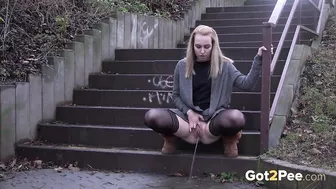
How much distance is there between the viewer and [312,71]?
5.37 m

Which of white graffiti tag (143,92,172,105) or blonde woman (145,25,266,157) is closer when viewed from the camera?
blonde woman (145,25,266,157)

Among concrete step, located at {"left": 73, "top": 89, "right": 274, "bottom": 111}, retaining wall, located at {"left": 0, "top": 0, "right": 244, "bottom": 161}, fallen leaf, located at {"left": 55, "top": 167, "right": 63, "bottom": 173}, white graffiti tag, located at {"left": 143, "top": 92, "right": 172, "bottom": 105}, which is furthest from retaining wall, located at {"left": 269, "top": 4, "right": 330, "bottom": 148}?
retaining wall, located at {"left": 0, "top": 0, "right": 244, "bottom": 161}

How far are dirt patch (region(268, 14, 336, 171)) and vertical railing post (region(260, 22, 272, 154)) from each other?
15cm

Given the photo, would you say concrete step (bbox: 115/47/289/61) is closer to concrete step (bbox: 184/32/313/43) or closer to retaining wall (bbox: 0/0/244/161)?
retaining wall (bbox: 0/0/244/161)

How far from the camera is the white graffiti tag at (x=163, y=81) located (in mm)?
5346

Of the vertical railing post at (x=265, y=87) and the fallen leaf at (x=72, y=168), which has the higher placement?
the vertical railing post at (x=265, y=87)

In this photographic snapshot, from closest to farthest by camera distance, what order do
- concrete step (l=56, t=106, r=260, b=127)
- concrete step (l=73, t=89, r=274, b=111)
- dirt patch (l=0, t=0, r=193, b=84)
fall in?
1. concrete step (l=73, t=89, r=274, b=111)
2. concrete step (l=56, t=106, r=260, b=127)
3. dirt patch (l=0, t=0, r=193, b=84)

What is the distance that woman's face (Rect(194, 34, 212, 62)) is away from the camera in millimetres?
3871

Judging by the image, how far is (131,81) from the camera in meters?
5.60

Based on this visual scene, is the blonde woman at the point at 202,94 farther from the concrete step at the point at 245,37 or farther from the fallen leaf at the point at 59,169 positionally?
the concrete step at the point at 245,37

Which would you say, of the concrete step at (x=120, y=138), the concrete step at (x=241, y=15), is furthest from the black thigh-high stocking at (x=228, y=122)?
the concrete step at (x=241, y=15)

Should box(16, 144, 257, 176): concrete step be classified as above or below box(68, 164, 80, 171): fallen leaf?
above

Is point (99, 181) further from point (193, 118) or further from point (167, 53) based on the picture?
point (167, 53)

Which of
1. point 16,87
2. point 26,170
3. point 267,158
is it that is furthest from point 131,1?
point 267,158
